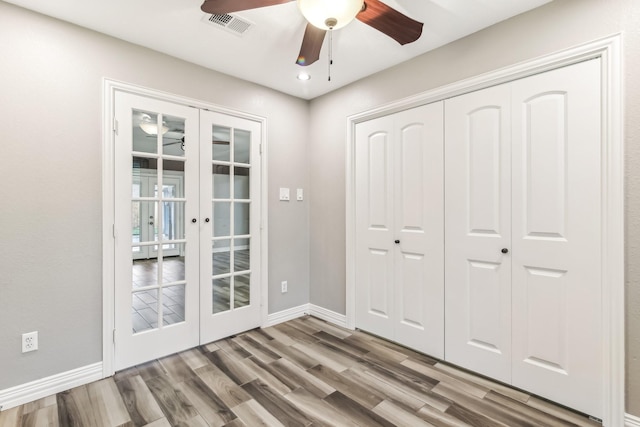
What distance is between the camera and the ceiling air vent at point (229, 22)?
2.00 m

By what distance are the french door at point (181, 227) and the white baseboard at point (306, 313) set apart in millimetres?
238

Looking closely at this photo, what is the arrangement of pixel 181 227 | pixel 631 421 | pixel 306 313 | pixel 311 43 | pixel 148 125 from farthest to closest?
pixel 306 313 → pixel 181 227 → pixel 148 125 → pixel 311 43 → pixel 631 421

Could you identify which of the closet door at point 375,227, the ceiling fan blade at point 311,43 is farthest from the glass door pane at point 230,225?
the ceiling fan blade at point 311,43

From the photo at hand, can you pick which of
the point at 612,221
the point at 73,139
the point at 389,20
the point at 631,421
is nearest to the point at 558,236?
the point at 612,221

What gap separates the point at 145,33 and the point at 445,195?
2.52 metres

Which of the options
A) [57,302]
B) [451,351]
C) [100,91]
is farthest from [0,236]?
[451,351]

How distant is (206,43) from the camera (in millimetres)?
2311

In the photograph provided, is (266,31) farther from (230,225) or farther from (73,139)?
(230,225)

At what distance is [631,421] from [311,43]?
2.72m

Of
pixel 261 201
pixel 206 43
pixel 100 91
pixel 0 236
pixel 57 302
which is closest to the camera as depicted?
pixel 0 236

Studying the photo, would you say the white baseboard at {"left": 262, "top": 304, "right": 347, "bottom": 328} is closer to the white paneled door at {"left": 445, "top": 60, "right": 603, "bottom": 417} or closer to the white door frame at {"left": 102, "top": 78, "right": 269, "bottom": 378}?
the white paneled door at {"left": 445, "top": 60, "right": 603, "bottom": 417}

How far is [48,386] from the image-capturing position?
198 centimetres

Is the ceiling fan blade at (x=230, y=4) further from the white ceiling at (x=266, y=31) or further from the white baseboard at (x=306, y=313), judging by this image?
the white baseboard at (x=306, y=313)

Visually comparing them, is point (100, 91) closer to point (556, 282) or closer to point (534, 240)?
point (534, 240)
